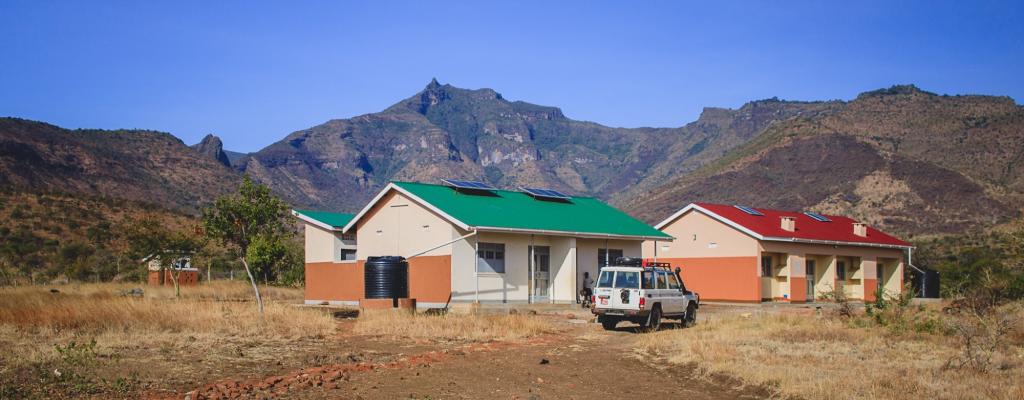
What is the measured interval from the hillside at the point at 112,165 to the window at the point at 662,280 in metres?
71.4

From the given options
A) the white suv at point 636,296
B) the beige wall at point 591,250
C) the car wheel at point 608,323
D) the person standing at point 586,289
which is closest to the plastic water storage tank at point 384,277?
the person standing at point 586,289

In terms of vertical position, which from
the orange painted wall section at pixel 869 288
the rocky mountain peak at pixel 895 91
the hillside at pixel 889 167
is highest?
the rocky mountain peak at pixel 895 91

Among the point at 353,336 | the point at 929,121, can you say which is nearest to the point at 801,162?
the point at 929,121

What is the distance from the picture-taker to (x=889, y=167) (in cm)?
8869

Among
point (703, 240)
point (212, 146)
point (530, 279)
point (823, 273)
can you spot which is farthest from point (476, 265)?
point (212, 146)

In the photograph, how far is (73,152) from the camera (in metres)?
96.9

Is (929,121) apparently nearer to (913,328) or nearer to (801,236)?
(801,236)

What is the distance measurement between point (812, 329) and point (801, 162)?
85.3 m

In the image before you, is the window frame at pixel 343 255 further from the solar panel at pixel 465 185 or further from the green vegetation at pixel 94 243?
the solar panel at pixel 465 185

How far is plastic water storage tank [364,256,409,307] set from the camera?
94.1 feet

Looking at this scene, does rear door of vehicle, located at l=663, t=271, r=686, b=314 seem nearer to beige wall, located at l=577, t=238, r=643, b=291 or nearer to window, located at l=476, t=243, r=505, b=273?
window, located at l=476, t=243, r=505, b=273

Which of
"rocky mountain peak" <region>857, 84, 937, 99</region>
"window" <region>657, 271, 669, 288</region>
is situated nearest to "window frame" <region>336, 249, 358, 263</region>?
"window" <region>657, 271, 669, 288</region>

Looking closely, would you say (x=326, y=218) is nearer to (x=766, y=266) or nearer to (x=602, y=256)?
(x=602, y=256)

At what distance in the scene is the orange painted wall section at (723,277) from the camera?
3794 centimetres
